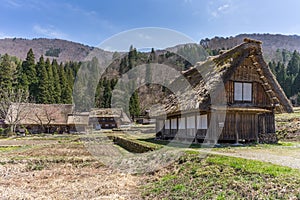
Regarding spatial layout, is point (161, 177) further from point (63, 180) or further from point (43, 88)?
point (43, 88)

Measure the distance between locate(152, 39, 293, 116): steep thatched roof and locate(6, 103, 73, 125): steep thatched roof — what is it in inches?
1218

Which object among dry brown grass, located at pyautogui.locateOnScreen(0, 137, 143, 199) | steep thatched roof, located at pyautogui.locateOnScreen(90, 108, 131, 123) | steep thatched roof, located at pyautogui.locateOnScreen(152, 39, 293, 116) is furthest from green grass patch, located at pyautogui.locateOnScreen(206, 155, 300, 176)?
steep thatched roof, located at pyautogui.locateOnScreen(90, 108, 131, 123)

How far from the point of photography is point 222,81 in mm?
15570

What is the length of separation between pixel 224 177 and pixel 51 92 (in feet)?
173

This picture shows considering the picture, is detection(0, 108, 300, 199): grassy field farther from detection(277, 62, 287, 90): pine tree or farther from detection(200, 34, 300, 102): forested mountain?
detection(277, 62, 287, 90): pine tree

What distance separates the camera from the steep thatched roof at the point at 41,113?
4209cm

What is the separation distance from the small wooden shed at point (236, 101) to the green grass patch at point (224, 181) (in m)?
5.63

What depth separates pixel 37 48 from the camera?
186 metres

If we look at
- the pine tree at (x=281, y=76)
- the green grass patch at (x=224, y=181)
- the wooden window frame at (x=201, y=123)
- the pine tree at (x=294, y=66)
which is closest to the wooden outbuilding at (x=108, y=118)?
the pine tree at (x=281, y=76)

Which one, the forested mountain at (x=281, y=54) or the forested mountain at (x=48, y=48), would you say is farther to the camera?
the forested mountain at (x=48, y=48)

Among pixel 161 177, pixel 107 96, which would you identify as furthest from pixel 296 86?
pixel 161 177

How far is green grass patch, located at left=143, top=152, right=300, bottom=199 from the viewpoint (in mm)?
6254

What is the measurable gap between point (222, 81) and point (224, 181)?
8.96m

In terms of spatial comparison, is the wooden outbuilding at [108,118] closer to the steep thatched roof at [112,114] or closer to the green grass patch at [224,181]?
the steep thatched roof at [112,114]
